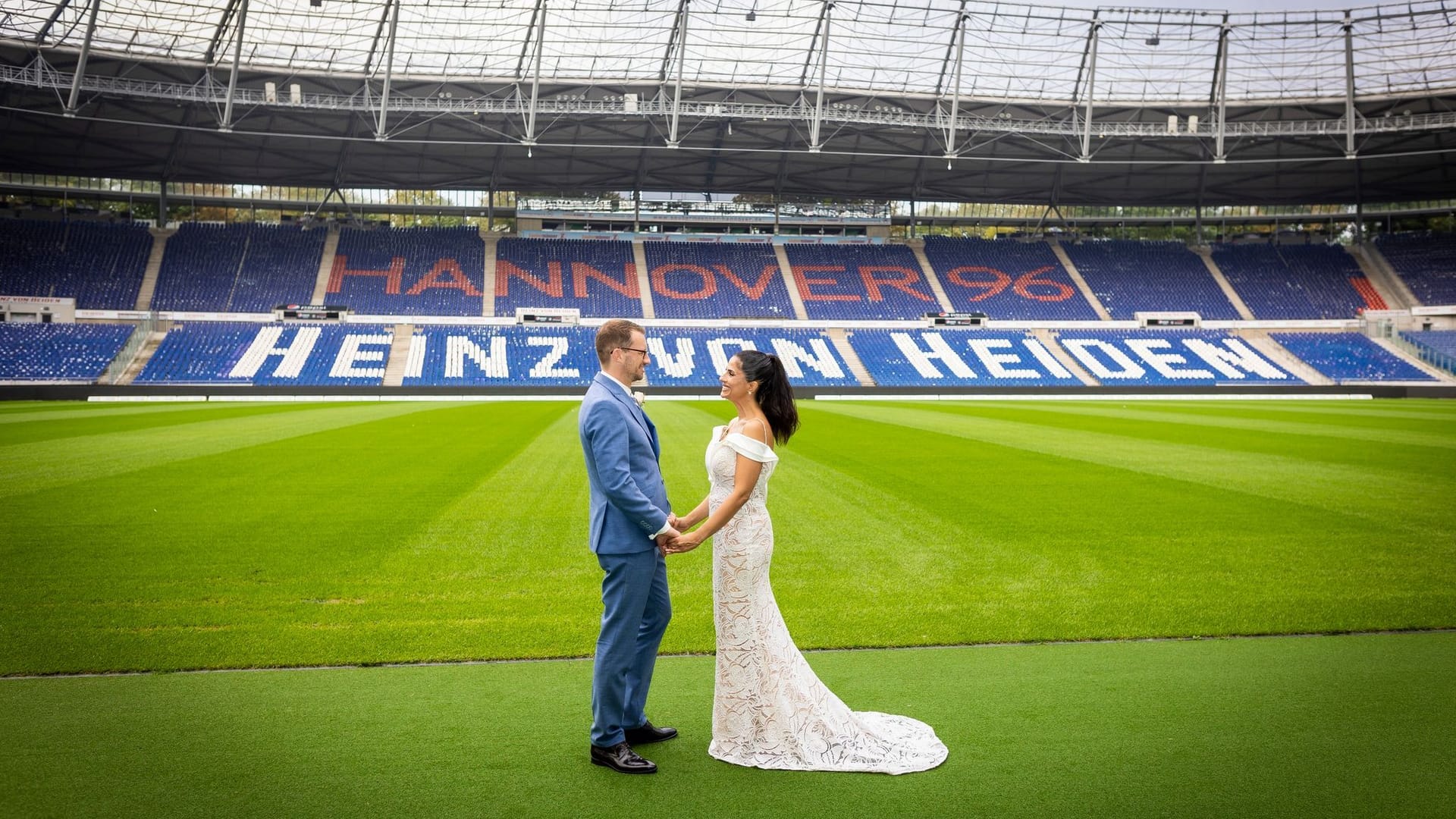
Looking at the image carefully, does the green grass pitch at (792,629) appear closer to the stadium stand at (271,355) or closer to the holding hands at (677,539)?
the holding hands at (677,539)

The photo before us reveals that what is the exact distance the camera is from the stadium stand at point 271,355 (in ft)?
138

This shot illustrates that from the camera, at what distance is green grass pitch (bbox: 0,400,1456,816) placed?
427cm

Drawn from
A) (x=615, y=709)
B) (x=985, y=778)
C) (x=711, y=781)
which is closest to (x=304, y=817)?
(x=615, y=709)

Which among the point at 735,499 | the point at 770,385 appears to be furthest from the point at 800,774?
the point at 770,385

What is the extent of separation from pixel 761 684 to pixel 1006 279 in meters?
55.9

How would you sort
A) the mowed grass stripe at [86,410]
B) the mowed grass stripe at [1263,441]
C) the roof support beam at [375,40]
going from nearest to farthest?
the mowed grass stripe at [1263,441] → the mowed grass stripe at [86,410] → the roof support beam at [375,40]

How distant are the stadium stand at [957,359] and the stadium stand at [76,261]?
37.3 m

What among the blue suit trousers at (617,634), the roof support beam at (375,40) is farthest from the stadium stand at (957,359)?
the blue suit trousers at (617,634)

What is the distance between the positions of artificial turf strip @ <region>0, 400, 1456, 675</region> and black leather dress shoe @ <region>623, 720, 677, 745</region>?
5.27ft

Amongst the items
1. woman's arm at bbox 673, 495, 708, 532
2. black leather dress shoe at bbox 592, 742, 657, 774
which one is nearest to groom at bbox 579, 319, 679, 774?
black leather dress shoe at bbox 592, 742, 657, 774

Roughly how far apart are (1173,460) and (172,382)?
1559 inches

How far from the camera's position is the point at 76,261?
4834 centimetres

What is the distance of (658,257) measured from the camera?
5738cm

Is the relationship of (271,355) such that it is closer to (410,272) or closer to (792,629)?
(410,272)
